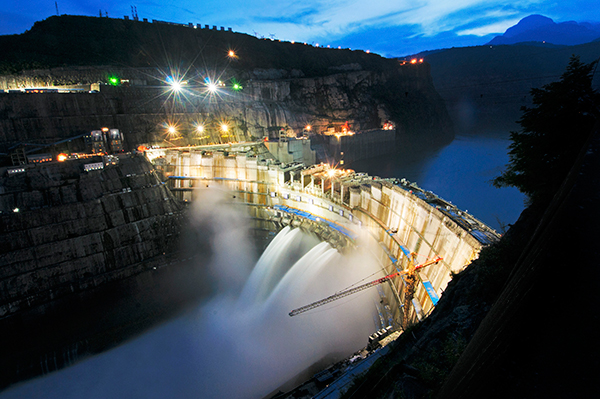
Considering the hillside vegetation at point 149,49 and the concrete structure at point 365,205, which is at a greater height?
the hillside vegetation at point 149,49

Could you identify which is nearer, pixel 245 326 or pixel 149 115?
pixel 245 326

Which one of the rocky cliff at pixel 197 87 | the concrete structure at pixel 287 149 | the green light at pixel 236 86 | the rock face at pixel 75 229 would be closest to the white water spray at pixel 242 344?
the rock face at pixel 75 229

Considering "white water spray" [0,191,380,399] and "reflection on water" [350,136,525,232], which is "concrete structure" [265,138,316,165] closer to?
"white water spray" [0,191,380,399]

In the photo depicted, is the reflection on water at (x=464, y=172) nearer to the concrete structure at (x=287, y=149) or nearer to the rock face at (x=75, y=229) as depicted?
the concrete structure at (x=287, y=149)

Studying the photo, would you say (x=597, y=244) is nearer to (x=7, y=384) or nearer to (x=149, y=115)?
(x=7, y=384)

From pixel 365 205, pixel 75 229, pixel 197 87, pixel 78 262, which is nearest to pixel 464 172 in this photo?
pixel 365 205

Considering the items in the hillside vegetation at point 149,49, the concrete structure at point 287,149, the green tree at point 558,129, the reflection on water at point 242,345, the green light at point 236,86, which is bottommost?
the reflection on water at point 242,345

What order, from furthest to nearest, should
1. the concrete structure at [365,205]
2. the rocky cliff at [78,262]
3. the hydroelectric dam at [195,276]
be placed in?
1. the rocky cliff at [78,262]
2. the hydroelectric dam at [195,276]
3. the concrete structure at [365,205]

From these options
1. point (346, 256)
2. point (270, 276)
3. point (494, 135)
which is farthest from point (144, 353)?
point (494, 135)
